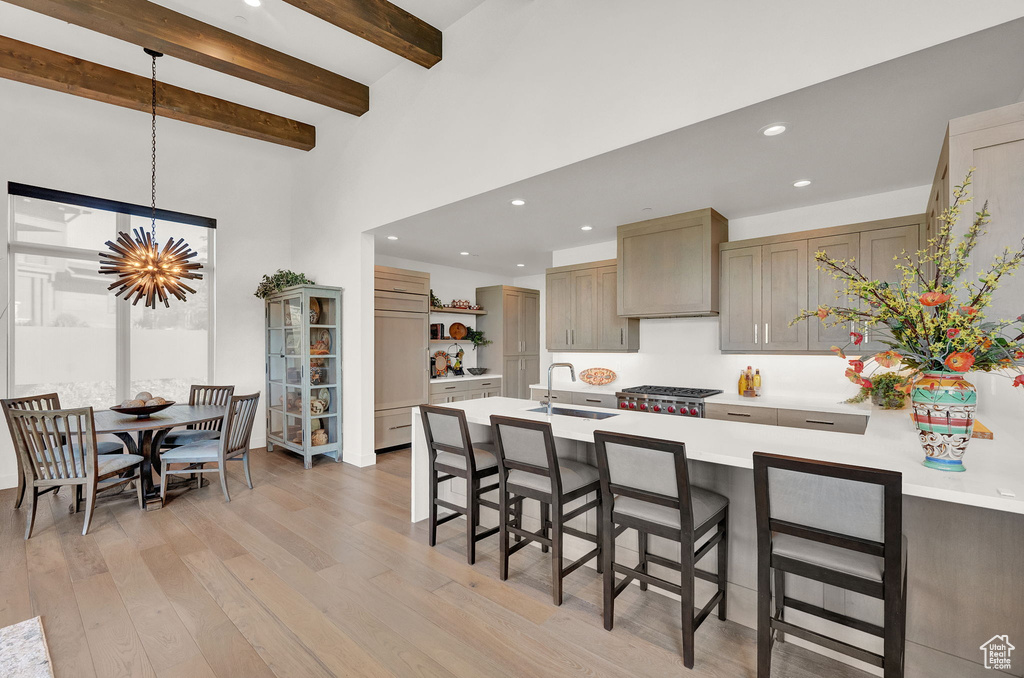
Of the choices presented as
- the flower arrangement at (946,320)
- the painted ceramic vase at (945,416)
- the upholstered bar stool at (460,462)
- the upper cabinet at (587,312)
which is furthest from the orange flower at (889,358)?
the upper cabinet at (587,312)

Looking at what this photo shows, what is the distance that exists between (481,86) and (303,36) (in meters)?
1.61

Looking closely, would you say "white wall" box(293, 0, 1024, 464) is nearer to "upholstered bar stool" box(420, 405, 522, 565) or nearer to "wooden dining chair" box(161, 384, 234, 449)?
"wooden dining chair" box(161, 384, 234, 449)

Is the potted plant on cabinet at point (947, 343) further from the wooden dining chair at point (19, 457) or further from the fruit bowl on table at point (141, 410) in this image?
the wooden dining chair at point (19, 457)

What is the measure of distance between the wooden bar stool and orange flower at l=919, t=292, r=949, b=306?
1.47 metres

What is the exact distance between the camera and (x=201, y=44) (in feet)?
11.8

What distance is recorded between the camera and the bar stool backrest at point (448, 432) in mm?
2654

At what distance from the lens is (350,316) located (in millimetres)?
4977

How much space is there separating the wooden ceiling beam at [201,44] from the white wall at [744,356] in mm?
3165

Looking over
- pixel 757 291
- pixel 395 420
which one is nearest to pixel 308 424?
pixel 395 420

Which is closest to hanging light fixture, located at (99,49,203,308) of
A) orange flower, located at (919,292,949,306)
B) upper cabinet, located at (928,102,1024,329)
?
orange flower, located at (919,292,949,306)

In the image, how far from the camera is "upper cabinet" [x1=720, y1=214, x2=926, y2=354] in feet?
11.3

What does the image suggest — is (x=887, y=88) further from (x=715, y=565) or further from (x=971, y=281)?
(x=715, y=565)

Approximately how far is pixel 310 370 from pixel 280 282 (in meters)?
1.11

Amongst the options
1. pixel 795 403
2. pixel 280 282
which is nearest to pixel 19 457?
pixel 280 282
